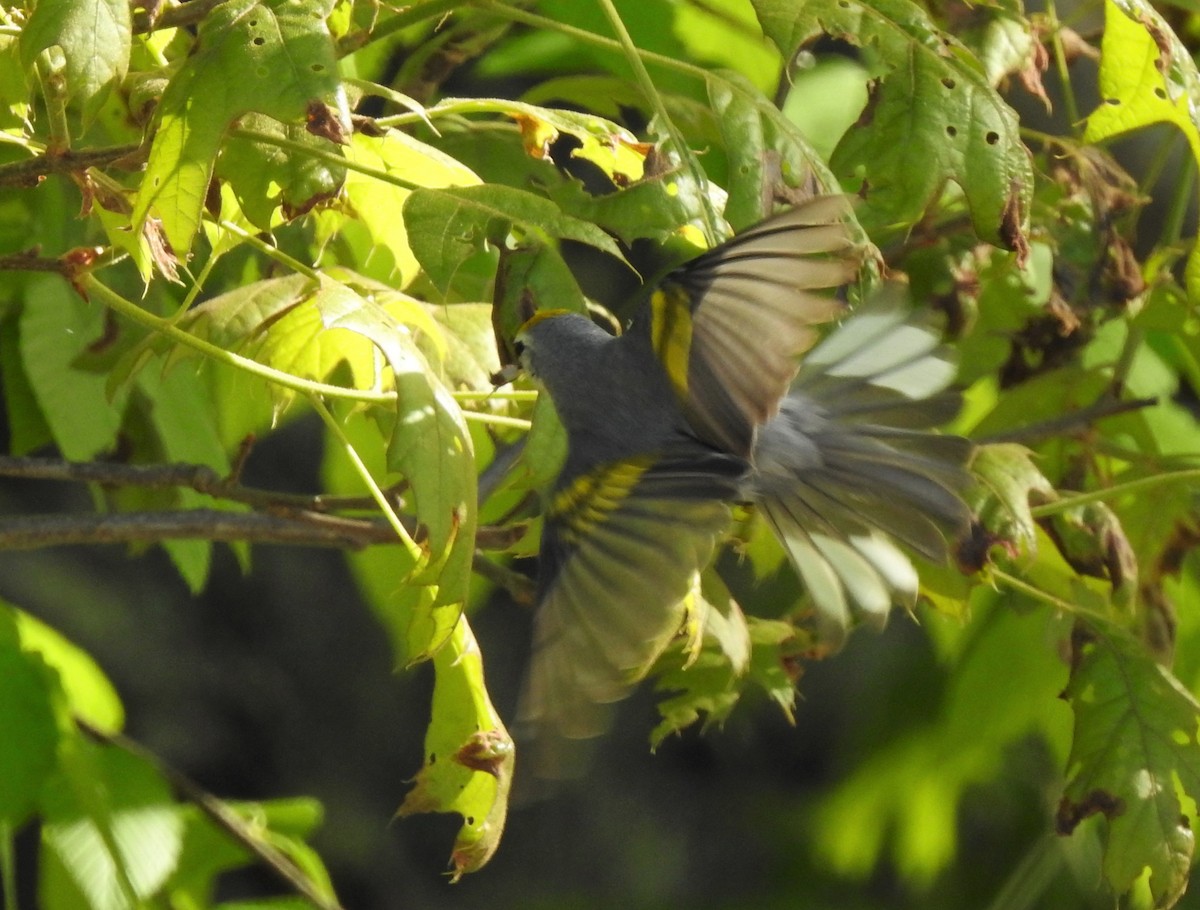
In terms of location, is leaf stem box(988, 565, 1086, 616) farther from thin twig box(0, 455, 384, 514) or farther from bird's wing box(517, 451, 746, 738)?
thin twig box(0, 455, 384, 514)

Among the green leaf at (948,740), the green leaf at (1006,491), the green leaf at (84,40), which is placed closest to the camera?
the green leaf at (84,40)

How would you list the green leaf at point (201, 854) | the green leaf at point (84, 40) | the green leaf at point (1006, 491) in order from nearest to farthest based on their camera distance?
the green leaf at point (84, 40)
the green leaf at point (1006, 491)
the green leaf at point (201, 854)

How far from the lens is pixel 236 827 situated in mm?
935

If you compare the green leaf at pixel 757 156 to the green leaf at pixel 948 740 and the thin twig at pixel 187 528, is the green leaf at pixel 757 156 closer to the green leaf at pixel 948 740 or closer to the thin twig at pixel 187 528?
the thin twig at pixel 187 528

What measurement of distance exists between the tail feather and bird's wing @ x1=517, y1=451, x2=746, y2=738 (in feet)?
0.38

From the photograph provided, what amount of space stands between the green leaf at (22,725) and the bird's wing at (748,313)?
0.39 m

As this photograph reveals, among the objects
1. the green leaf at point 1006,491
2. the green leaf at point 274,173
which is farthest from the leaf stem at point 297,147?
the green leaf at point 1006,491

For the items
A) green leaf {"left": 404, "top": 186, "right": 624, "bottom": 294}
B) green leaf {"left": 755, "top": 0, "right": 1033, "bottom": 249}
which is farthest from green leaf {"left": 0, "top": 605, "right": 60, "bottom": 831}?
green leaf {"left": 755, "top": 0, "right": 1033, "bottom": 249}

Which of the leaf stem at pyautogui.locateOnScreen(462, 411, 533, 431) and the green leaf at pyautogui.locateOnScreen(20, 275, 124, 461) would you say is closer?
the leaf stem at pyautogui.locateOnScreen(462, 411, 533, 431)

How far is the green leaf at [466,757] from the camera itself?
26.2 inches

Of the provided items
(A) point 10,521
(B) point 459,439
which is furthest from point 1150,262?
(A) point 10,521

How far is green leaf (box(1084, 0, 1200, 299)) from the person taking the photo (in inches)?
27.6

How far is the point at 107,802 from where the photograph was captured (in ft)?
2.91

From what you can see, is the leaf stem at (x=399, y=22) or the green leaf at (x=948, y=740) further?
the green leaf at (x=948, y=740)
